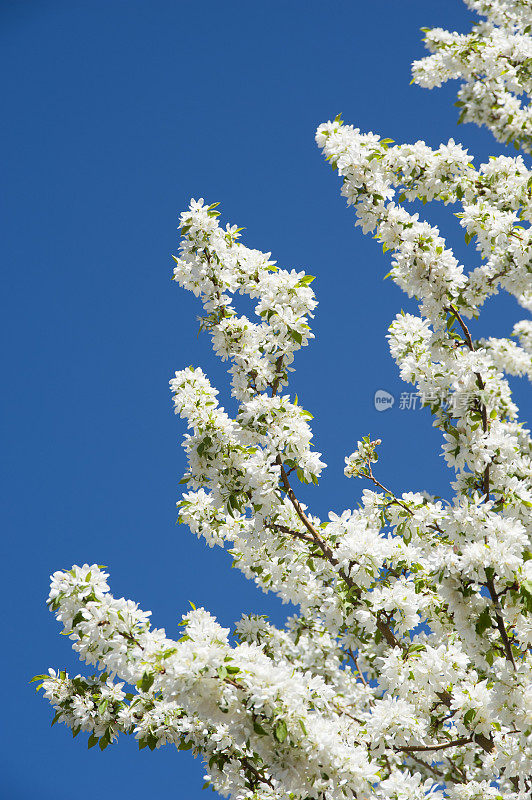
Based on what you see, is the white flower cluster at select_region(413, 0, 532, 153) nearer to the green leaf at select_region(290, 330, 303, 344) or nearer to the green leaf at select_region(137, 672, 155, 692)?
the green leaf at select_region(290, 330, 303, 344)

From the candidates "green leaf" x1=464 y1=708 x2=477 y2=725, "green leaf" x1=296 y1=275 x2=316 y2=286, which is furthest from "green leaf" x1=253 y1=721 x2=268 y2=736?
"green leaf" x1=296 y1=275 x2=316 y2=286

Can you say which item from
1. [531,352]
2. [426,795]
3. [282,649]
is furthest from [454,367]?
[282,649]

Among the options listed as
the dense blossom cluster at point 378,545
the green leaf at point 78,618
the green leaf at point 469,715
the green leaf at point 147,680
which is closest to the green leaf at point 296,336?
the dense blossom cluster at point 378,545

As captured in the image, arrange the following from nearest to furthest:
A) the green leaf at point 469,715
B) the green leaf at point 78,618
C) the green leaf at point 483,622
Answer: the green leaf at point 78,618, the green leaf at point 483,622, the green leaf at point 469,715

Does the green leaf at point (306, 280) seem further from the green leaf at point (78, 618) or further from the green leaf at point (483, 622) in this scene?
the green leaf at point (78, 618)

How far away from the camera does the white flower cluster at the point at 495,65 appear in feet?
14.3

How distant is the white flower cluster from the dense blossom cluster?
0.02 meters

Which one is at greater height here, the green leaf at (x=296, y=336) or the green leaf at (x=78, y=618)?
the green leaf at (x=296, y=336)

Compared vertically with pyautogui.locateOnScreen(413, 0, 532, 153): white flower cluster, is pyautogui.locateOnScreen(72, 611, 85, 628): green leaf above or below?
below

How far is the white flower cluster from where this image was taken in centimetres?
434

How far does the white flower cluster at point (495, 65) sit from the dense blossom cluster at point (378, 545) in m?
0.02

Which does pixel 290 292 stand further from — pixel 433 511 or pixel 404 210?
pixel 433 511

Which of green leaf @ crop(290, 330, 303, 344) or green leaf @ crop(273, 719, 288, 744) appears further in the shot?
green leaf @ crop(290, 330, 303, 344)

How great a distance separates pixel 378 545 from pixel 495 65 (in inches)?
132
